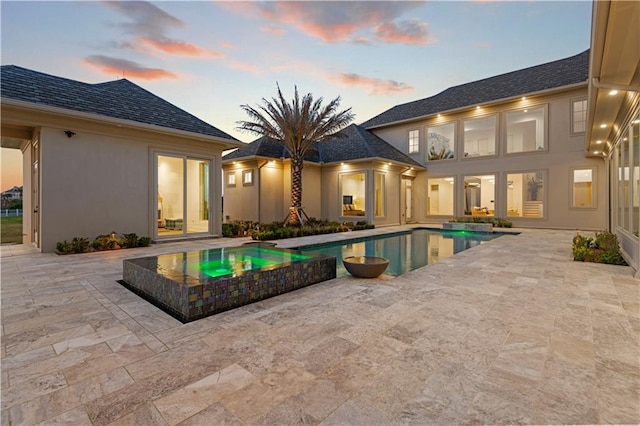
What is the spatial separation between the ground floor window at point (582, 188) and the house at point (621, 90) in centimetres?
481

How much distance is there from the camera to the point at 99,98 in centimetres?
826

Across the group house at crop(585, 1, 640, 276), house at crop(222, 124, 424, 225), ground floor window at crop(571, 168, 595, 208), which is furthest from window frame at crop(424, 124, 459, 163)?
house at crop(585, 1, 640, 276)

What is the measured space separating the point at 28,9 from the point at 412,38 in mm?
11913

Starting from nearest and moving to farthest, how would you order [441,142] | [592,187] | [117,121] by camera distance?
[117,121] < [592,187] < [441,142]

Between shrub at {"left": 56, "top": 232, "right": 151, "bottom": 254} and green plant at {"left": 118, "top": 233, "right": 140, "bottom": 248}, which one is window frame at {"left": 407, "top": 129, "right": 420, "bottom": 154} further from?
green plant at {"left": 118, "top": 233, "right": 140, "bottom": 248}

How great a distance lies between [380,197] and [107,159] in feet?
36.8

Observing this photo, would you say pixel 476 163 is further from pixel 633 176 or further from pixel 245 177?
pixel 245 177

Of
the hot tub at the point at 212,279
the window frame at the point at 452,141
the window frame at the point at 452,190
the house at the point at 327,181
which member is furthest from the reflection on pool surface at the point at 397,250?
the window frame at the point at 452,141

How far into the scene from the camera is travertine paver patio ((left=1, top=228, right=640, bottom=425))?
170cm

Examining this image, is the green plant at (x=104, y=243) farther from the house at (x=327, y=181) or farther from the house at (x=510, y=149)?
the house at (x=510, y=149)

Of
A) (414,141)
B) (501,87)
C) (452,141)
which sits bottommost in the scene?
(452,141)

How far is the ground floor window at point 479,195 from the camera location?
50.9ft

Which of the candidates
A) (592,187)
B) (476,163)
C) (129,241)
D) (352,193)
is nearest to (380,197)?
(352,193)

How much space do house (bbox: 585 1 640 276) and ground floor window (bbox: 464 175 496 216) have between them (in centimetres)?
707
